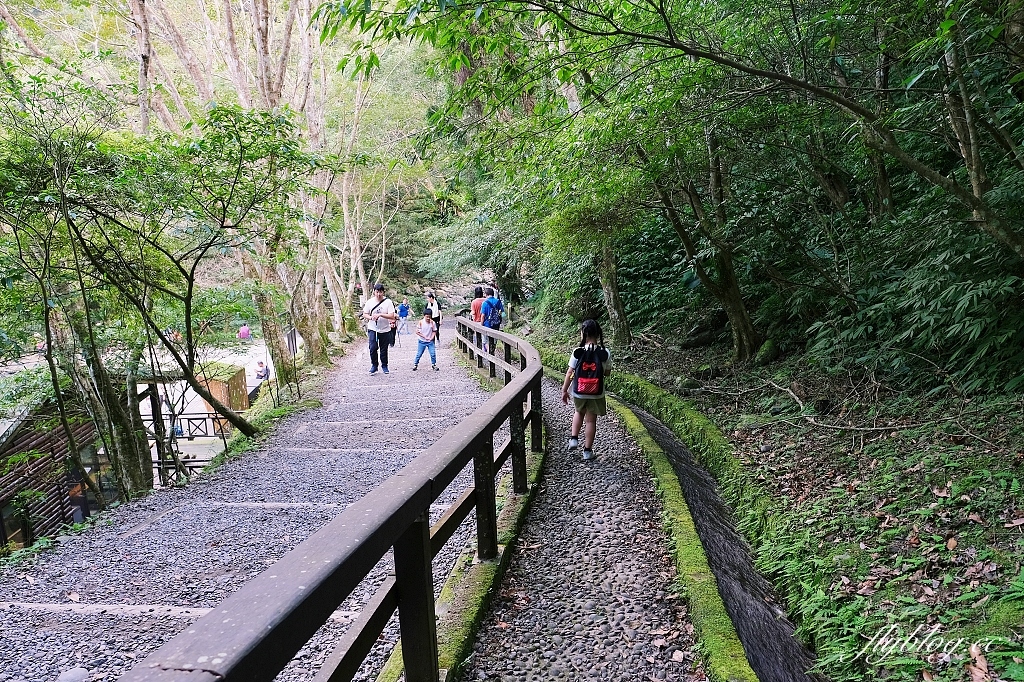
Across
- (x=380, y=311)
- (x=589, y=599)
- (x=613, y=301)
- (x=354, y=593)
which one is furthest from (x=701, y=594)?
(x=380, y=311)

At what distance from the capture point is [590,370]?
5715mm

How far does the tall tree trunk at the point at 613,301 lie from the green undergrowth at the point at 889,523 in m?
5.26

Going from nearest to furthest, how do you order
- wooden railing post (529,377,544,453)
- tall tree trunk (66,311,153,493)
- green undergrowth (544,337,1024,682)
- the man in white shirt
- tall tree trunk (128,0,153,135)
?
green undergrowth (544,337,1024,682), wooden railing post (529,377,544,453), tall tree trunk (66,311,153,493), tall tree trunk (128,0,153,135), the man in white shirt

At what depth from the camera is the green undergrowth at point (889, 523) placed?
3299mm

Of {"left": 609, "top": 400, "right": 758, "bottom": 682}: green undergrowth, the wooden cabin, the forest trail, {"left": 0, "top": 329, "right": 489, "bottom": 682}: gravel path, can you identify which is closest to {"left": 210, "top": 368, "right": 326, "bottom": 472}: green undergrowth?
{"left": 0, "top": 329, "right": 489, "bottom": 682}: gravel path

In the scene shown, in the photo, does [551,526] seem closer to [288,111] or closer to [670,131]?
[670,131]

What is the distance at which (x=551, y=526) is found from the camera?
14.6 ft

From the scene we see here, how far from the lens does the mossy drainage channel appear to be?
3.31 meters

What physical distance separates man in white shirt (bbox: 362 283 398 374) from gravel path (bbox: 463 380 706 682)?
7096 mm

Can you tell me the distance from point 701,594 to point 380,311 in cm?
919

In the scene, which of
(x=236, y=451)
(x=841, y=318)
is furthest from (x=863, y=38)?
(x=236, y=451)

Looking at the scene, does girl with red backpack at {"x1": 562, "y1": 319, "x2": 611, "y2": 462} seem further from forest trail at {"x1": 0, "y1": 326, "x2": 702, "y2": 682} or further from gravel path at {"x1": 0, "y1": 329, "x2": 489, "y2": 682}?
gravel path at {"x1": 0, "y1": 329, "x2": 489, "y2": 682}

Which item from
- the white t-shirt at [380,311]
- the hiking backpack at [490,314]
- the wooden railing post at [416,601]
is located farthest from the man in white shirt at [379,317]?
the wooden railing post at [416,601]

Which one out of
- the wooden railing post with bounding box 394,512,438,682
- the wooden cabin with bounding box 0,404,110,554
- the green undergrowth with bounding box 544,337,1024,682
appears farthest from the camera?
the wooden cabin with bounding box 0,404,110,554
